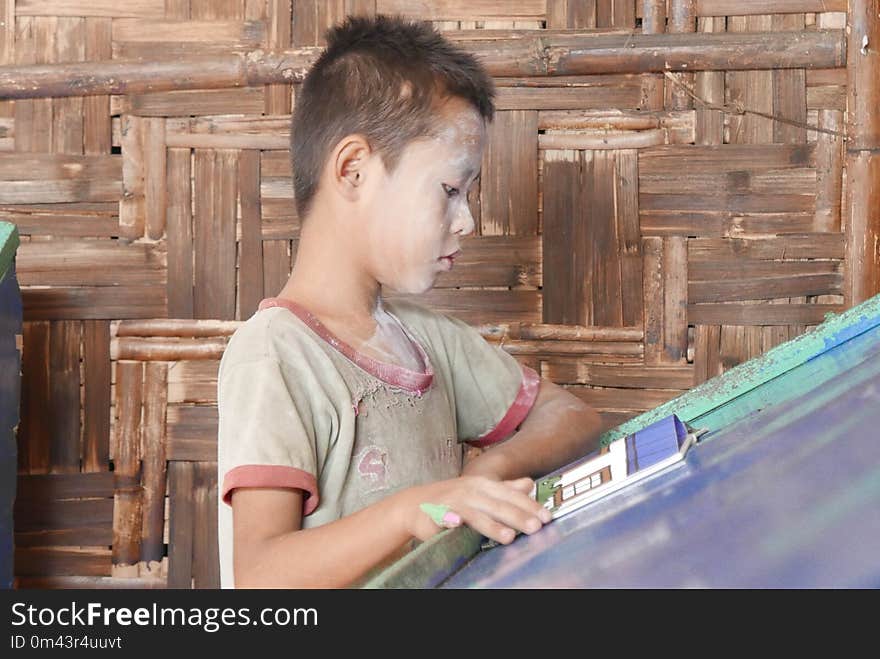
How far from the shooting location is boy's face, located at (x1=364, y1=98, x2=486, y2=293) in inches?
40.4

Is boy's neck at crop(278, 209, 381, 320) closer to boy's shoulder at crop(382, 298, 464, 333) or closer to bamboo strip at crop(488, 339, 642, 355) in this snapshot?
boy's shoulder at crop(382, 298, 464, 333)

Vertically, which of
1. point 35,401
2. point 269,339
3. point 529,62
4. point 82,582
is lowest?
point 82,582

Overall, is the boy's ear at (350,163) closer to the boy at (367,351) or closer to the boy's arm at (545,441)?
the boy at (367,351)

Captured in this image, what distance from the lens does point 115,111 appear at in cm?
192

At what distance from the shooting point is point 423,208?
1022 millimetres

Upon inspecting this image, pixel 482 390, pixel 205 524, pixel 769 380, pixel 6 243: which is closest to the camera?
pixel 769 380

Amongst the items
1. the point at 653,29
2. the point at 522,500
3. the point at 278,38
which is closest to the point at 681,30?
the point at 653,29

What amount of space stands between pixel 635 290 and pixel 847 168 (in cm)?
45

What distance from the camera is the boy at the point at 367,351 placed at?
867 mm

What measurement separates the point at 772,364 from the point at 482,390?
1.19 ft

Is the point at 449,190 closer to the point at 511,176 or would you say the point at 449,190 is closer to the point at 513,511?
the point at 513,511

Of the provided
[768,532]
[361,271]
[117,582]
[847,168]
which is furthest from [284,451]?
[847,168]

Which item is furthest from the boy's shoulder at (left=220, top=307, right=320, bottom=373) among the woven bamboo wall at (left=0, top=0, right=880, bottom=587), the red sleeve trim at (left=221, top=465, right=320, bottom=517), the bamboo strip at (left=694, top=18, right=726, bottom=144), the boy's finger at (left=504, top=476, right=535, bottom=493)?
the bamboo strip at (left=694, top=18, right=726, bottom=144)
